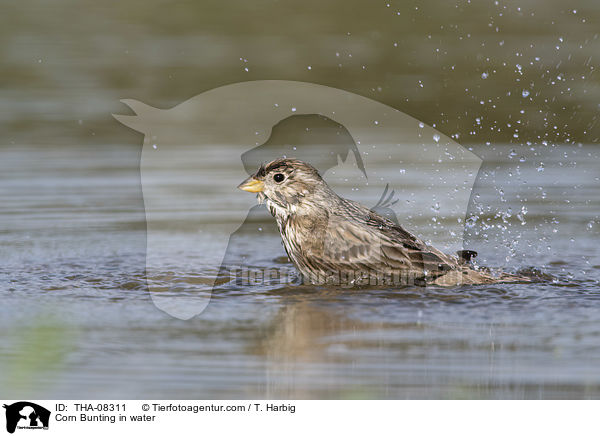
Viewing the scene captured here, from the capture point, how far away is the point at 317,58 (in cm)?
1438

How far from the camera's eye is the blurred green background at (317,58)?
506 inches

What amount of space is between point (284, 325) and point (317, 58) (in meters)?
8.00

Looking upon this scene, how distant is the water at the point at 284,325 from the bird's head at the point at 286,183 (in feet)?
2.44

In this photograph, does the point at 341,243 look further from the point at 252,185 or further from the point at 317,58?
the point at 317,58

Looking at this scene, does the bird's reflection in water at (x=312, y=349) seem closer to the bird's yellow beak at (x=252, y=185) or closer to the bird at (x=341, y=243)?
the bird at (x=341, y=243)

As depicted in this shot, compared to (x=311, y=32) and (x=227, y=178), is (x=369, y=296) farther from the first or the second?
(x=311, y=32)

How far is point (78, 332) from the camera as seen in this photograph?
22.2 ft

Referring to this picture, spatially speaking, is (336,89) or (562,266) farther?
(336,89)

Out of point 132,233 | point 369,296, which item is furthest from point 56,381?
point 132,233

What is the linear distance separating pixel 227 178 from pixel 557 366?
5.73m
